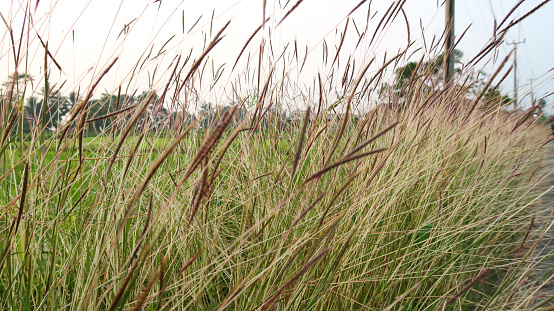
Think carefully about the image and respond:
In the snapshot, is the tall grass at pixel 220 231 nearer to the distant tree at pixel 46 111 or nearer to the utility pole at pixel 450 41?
the distant tree at pixel 46 111

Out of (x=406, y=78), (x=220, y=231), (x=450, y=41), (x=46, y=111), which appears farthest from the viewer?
(x=450, y=41)

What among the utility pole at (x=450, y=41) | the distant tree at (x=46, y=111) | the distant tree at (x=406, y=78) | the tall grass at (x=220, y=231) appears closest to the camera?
the tall grass at (x=220, y=231)

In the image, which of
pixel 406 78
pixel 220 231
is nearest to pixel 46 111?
pixel 220 231

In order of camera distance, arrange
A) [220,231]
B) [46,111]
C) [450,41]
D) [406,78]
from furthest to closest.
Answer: [450,41] < [406,78] < [220,231] < [46,111]

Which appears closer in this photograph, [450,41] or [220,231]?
[220,231]

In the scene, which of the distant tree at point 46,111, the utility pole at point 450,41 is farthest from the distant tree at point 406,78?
the distant tree at point 46,111

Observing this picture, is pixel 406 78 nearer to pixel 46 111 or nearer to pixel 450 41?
pixel 46 111

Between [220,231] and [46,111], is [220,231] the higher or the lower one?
the lower one

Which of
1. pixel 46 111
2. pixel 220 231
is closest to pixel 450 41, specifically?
pixel 220 231

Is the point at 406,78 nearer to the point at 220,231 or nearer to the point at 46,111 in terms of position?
the point at 220,231

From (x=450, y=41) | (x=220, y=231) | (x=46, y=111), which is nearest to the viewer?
(x=46, y=111)

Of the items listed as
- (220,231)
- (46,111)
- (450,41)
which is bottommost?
(220,231)

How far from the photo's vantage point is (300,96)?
2.69 meters

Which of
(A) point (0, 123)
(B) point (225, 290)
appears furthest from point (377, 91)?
Answer: (A) point (0, 123)
